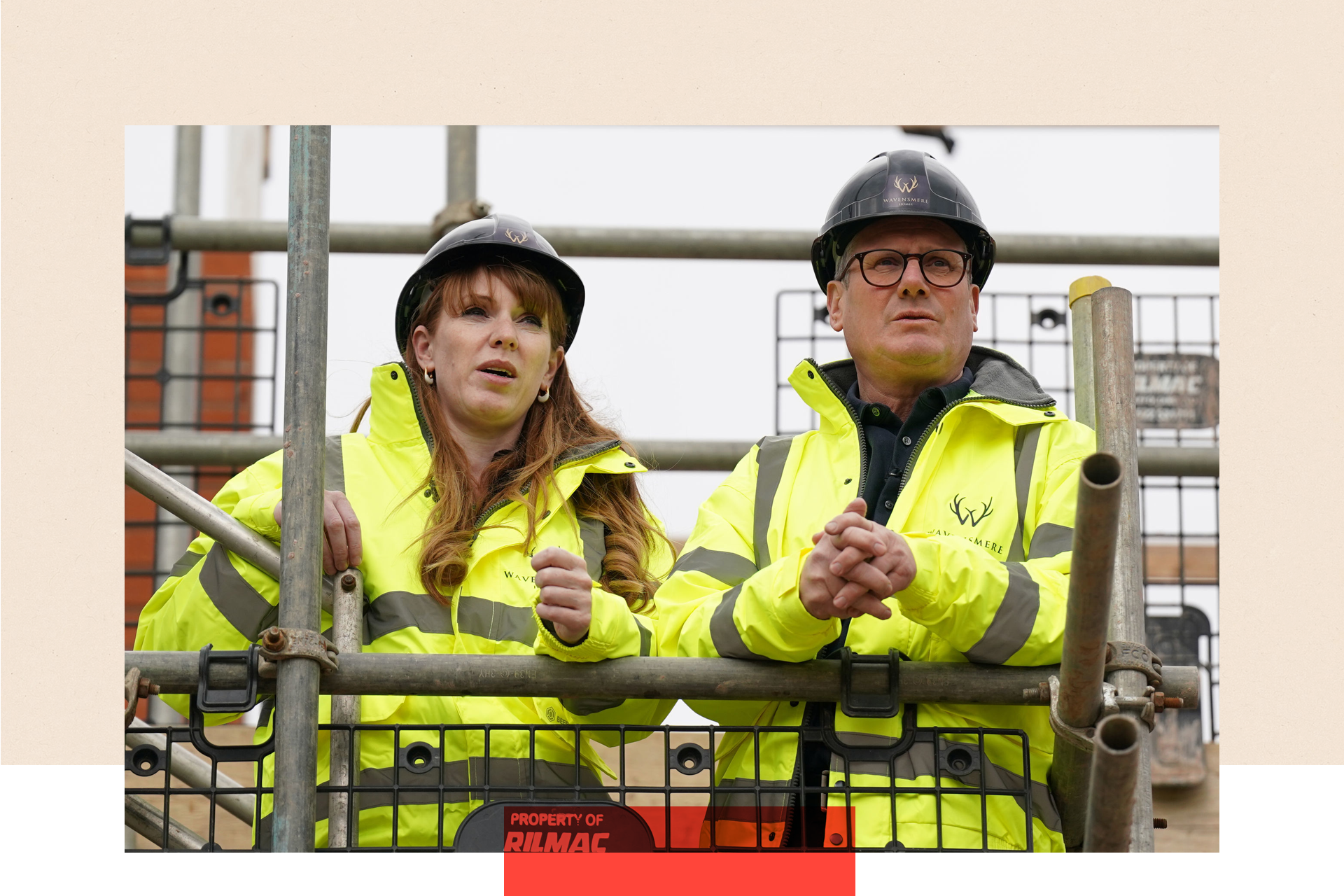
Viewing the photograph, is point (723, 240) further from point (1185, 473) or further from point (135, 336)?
point (135, 336)

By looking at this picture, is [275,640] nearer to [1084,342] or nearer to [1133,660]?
[1133,660]

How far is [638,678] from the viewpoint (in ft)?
10.7

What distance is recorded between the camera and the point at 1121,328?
11.0ft

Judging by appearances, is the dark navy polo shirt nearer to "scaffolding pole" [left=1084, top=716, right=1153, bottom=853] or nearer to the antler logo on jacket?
the antler logo on jacket

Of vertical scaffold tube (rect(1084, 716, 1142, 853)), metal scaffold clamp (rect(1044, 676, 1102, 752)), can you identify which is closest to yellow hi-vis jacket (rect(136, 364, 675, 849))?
metal scaffold clamp (rect(1044, 676, 1102, 752))

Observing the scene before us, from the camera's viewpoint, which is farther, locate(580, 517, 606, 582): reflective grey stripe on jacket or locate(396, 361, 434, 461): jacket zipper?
locate(396, 361, 434, 461): jacket zipper

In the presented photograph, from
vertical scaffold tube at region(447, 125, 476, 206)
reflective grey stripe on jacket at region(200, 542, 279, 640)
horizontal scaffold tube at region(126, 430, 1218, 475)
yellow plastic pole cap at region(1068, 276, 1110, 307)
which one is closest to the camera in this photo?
yellow plastic pole cap at region(1068, 276, 1110, 307)

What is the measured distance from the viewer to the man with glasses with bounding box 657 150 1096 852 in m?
3.17

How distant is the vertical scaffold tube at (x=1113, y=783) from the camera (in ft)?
8.09

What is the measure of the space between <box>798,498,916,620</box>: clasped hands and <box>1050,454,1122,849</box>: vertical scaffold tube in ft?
1.18

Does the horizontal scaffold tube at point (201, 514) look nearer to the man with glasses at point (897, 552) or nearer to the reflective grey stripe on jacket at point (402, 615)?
the reflective grey stripe on jacket at point (402, 615)

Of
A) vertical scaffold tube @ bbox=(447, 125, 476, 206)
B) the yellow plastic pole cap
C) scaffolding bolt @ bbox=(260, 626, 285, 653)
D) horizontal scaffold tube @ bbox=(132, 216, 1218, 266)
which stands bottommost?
scaffolding bolt @ bbox=(260, 626, 285, 653)

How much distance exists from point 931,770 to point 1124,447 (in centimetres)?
75

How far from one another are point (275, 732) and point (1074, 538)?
1595mm
